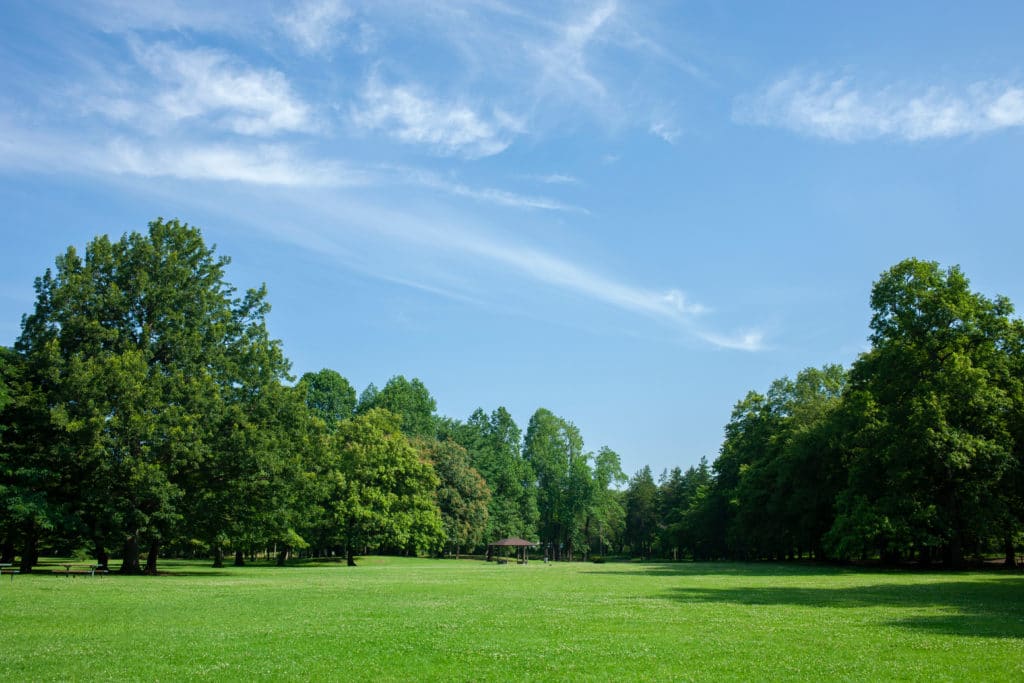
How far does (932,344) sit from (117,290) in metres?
52.8

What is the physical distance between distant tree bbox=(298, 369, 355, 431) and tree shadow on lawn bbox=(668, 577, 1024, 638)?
73.6 m

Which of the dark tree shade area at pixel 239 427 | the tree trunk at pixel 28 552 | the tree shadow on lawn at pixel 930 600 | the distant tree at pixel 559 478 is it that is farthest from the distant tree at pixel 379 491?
the tree shadow on lawn at pixel 930 600

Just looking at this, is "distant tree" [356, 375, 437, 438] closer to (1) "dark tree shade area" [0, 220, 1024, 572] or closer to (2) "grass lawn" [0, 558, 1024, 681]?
(1) "dark tree shade area" [0, 220, 1024, 572]

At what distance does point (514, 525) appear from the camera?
95.6 meters

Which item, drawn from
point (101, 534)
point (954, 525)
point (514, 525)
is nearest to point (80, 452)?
point (101, 534)

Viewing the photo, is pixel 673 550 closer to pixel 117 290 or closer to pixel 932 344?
pixel 932 344

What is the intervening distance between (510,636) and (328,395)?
84.7m

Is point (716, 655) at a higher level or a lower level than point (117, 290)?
lower

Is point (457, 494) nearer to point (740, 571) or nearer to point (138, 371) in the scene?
point (740, 571)

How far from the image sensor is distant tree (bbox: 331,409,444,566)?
6700 cm

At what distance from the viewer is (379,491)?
6912 centimetres

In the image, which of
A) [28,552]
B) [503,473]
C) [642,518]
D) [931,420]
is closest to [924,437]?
[931,420]

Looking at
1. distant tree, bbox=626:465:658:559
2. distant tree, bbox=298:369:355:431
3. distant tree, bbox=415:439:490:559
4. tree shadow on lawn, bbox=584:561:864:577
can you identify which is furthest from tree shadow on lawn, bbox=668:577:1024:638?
distant tree, bbox=626:465:658:559

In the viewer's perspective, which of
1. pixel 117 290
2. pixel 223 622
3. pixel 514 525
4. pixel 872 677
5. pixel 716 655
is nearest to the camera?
pixel 872 677
